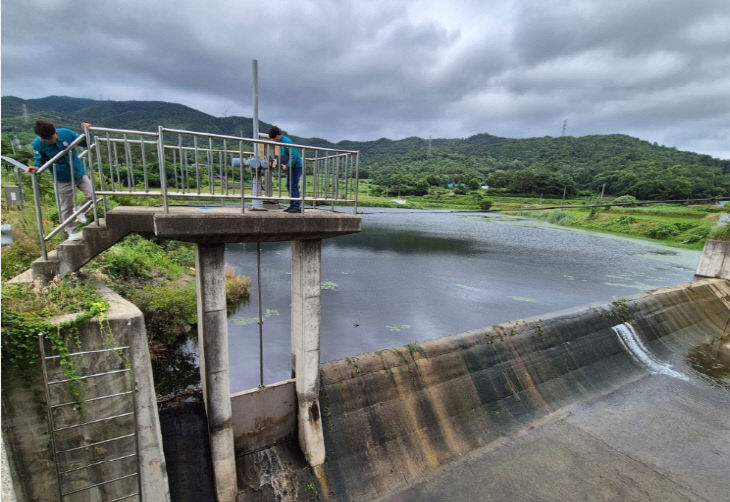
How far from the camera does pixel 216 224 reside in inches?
223

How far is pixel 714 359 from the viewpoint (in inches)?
642

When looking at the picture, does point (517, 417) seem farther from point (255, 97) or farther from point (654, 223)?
point (654, 223)

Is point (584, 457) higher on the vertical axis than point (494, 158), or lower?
lower

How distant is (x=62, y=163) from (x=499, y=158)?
164250mm

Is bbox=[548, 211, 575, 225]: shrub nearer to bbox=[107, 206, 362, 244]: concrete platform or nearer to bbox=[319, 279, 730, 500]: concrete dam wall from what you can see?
bbox=[319, 279, 730, 500]: concrete dam wall

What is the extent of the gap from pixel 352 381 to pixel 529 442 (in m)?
5.76

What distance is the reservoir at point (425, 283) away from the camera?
15.2 metres

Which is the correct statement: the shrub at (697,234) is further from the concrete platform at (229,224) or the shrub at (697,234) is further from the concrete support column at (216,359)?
the concrete support column at (216,359)

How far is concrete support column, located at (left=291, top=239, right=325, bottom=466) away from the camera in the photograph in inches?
293

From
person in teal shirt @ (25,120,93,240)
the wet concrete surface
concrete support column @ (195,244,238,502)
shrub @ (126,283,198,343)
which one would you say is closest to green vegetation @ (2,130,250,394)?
shrub @ (126,283,198,343)

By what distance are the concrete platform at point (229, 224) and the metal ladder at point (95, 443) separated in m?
1.89

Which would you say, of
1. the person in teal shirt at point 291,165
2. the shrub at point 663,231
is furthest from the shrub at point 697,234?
the person in teal shirt at point 291,165

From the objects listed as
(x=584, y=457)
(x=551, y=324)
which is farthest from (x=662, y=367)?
(x=584, y=457)

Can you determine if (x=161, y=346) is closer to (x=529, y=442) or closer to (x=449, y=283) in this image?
(x=529, y=442)
